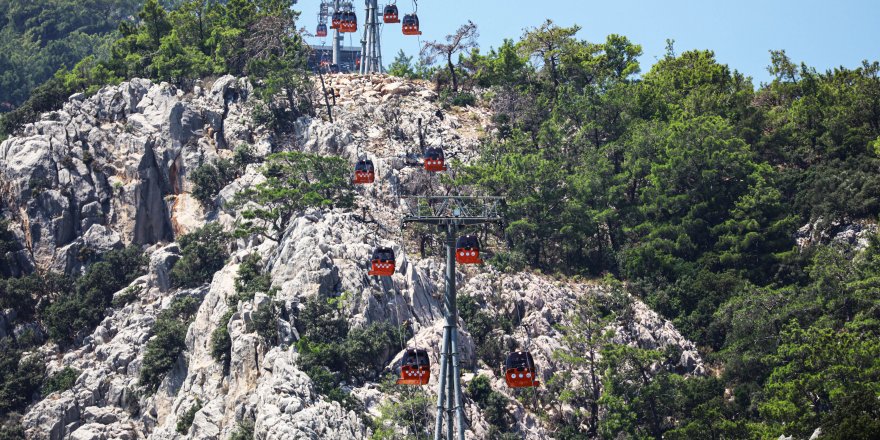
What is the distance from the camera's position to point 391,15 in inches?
4225

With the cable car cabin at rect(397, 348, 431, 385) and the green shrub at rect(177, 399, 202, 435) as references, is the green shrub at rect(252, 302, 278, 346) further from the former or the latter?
the cable car cabin at rect(397, 348, 431, 385)

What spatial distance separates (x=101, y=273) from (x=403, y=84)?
28.4 meters

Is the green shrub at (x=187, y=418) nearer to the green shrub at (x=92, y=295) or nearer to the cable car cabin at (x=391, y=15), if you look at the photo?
the green shrub at (x=92, y=295)

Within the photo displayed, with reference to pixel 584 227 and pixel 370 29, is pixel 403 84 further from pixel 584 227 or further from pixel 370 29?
pixel 584 227

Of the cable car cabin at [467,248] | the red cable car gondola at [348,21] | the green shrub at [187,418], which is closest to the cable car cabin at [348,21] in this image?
the red cable car gondola at [348,21]

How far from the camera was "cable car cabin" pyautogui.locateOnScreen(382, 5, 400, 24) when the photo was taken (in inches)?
4205

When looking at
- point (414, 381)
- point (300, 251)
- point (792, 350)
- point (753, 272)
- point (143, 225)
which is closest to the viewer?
point (414, 381)

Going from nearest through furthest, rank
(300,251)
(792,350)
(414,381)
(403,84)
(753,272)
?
(414,381) → (792,350) → (300,251) → (753,272) → (403,84)

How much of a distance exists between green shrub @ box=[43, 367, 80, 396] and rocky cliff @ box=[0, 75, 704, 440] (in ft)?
3.54

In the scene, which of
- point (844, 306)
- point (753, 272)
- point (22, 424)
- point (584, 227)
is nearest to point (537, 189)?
point (584, 227)

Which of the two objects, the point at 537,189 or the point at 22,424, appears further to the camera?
the point at 537,189

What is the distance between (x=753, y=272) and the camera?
96438 millimetres

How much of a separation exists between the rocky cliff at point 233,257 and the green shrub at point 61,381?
108 cm

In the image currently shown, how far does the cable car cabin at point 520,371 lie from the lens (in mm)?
65125
